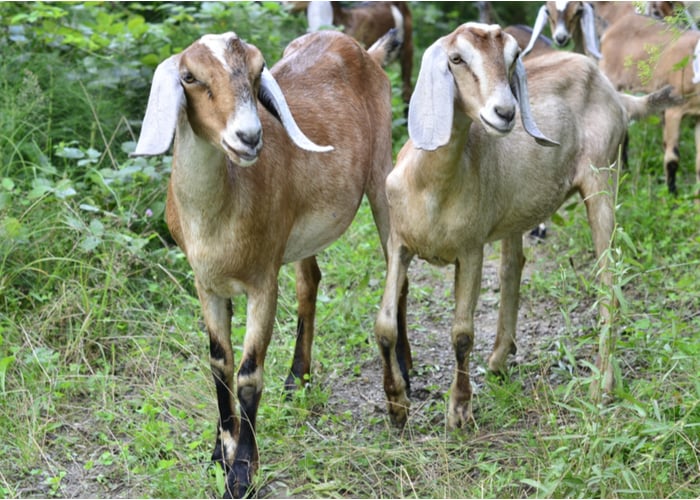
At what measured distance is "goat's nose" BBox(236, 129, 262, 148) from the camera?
3.89 m

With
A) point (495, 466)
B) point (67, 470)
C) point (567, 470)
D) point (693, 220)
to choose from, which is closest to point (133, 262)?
Answer: point (67, 470)

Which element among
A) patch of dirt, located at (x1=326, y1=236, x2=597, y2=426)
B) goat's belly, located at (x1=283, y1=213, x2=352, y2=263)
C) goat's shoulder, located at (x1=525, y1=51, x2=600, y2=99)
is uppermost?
goat's shoulder, located at (x1=525, y1=51, x2=600, y2=99)

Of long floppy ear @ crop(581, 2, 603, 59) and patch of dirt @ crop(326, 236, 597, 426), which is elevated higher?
long floppy ear @ crop(581, 2, 603, 59)

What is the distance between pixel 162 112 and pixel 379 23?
23.2ft

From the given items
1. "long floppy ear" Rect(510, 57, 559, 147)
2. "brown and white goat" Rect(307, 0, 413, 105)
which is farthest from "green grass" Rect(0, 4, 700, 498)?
"brown and white goat" Rect(307, 0, 413, 105)

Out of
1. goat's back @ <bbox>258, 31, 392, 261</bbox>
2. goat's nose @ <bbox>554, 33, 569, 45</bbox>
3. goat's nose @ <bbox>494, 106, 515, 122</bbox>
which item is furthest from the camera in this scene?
goat's nose @ <bbox>554, 33, 569, 45</bbox>

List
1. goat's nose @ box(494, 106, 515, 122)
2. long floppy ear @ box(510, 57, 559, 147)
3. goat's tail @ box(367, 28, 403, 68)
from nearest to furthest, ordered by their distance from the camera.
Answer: goat's nose @ box(494, 106, 515, 122) < long floppy ear @ box(510, 57, 559, 147) < goat's tail @ box(367, 28, 403, 68)

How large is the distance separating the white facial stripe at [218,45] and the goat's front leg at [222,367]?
1.05 metres

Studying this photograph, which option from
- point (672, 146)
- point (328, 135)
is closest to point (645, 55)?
point (672, 146)

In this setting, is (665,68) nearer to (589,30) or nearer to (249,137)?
(589,30)

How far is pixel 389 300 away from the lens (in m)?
4.99

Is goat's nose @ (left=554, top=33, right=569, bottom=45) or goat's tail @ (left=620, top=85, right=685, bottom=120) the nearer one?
goat's tail @ (left=620, top=85, right=685, bottom=120)

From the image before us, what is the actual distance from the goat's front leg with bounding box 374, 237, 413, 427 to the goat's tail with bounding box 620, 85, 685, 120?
1643 millimetres

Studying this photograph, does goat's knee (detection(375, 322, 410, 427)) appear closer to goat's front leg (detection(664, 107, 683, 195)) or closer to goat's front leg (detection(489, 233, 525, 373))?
goat's front leg (detection(489, 233, 525, 373))
